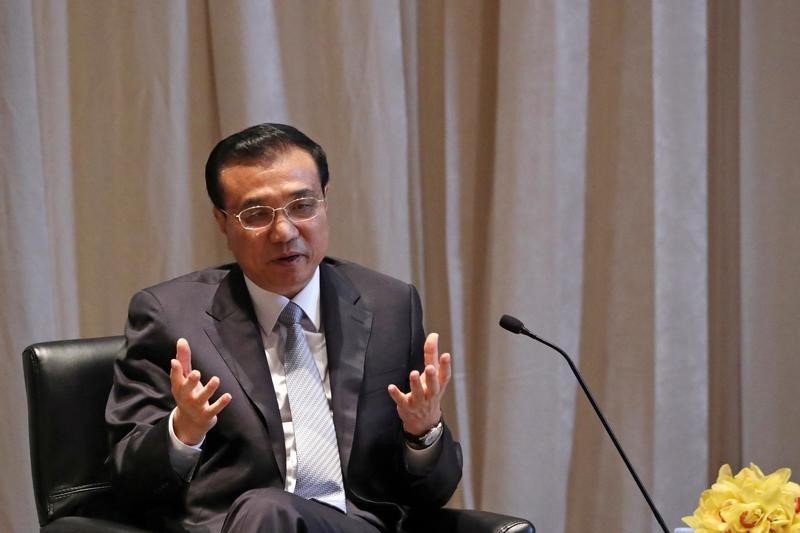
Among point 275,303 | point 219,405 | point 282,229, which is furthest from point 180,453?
point 282,229

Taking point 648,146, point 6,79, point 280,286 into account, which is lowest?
point 280,286

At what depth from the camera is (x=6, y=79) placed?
2.85m

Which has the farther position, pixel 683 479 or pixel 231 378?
pixel 683 479

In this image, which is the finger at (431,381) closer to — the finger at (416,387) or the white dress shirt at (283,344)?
the finger at (416,387)

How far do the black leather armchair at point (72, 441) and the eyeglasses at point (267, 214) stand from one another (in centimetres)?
36

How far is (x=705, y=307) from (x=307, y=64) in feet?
4.40

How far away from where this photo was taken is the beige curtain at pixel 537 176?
9.99ft

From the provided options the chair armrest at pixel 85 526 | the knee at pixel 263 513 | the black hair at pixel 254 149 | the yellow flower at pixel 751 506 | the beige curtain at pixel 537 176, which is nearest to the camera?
the yellow flower at pixel 751 506

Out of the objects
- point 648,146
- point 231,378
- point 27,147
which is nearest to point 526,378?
point 648,146

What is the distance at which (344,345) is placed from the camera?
222 cm

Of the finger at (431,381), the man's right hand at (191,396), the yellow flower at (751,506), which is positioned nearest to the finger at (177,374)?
the man's right hand at (191,396)

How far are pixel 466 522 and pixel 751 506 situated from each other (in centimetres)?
62

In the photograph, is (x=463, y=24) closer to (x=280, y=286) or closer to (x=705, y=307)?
(x=705, y=307)

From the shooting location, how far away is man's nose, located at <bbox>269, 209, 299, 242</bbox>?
84.0 inches
